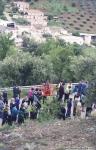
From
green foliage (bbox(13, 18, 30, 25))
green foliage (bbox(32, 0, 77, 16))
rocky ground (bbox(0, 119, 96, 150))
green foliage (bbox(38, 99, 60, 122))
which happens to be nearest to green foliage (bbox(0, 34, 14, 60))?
green foliage (bbox(38, 99, 60, 122))

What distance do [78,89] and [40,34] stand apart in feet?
210

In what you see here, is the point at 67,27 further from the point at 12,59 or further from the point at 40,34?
the point at 12,59

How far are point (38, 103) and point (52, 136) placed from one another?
357 cm

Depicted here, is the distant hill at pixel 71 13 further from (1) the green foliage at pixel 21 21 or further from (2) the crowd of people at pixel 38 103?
(2) the crowd of people at pixel 38 103

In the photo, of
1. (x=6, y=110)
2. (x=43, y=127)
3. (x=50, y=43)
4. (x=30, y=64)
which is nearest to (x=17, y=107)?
(x=6, y=110)

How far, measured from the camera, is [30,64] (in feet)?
102

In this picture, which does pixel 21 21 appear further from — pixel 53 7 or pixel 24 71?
pixel 24 71

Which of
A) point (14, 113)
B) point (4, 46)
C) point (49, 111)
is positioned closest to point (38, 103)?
point (49, 111)

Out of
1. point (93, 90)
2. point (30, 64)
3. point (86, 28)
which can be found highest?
point (93, 90)

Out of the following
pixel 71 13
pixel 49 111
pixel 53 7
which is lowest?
pixel 71 13

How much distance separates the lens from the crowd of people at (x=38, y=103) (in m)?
17.8

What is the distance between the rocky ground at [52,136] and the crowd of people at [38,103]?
98 cm

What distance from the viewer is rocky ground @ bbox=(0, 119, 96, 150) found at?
563 inches

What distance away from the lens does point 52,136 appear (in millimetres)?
15227
